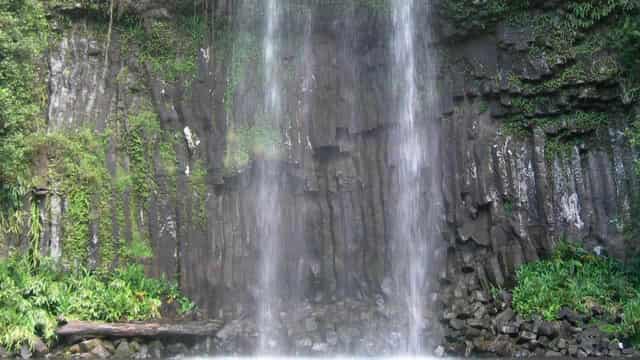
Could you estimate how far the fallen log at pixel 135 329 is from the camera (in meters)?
15.3

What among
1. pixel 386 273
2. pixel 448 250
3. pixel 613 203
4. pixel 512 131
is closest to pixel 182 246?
pixel 386 273

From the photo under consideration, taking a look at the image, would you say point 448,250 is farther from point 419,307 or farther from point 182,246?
point 182,246

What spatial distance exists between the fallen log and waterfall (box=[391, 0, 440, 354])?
468 centimetres

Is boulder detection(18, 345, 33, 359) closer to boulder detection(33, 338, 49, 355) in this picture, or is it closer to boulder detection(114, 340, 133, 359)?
boulder detection(33, 338, 49, 355)

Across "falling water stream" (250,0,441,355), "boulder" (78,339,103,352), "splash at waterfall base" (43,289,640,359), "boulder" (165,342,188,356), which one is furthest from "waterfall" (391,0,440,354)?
"boulder" (78,339,103,352)

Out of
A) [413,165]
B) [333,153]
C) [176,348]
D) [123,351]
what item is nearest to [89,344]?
[123,351]

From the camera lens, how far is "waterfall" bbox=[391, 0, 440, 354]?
17.8 m

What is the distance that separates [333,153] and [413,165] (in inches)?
80.4

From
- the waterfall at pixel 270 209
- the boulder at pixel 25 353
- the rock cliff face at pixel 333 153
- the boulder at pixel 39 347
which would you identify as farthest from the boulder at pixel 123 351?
the waterfall at pixel 270 209

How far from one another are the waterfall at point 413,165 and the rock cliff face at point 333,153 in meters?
0.28

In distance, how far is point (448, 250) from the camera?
1800cm

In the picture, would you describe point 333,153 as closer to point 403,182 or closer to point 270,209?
point 403,182

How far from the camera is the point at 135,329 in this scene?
15555mm

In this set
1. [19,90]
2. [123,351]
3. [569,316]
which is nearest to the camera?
[123,351]
